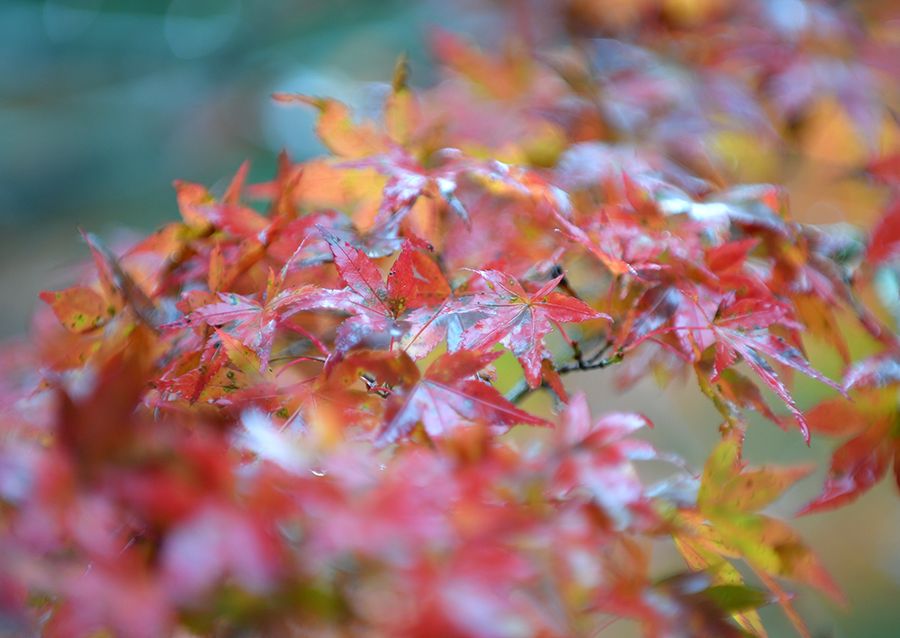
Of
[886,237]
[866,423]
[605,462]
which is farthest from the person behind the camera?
[886,237]

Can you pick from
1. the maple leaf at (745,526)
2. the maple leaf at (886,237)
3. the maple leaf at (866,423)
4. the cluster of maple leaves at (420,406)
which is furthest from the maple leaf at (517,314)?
the maple leaf at (886,237)

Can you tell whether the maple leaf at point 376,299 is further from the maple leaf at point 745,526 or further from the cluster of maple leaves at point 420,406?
the maple leaf at point 745,526

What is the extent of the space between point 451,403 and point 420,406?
2cm

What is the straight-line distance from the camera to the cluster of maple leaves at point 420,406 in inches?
14.6

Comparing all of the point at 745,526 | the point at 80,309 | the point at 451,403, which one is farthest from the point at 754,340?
the point at 80,309

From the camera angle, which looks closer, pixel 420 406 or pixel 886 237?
pixel 420 406

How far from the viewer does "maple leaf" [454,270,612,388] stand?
0.54m

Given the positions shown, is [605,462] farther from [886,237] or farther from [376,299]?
[886,237]

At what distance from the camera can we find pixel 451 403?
1.60ft

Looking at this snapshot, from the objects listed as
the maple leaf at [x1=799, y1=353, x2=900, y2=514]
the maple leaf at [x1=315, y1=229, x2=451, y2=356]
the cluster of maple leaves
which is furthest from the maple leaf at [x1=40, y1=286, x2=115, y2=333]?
the maple leaf at [x1=799, y1=353, x2=900, y2=514]

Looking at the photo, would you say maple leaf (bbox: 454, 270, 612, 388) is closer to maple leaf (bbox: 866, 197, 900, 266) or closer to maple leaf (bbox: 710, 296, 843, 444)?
maple leaf (bbox: 710, 296, 843, 444)

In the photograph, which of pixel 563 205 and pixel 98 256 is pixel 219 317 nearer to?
pixel 98 256

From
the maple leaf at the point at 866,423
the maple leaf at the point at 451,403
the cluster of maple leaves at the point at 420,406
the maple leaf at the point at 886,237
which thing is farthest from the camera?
the maple leaf at the point at 886,237

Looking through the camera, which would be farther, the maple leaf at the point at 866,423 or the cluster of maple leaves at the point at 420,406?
the maple leaf at the point at 866,423
